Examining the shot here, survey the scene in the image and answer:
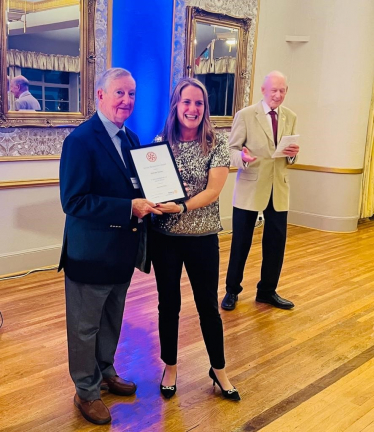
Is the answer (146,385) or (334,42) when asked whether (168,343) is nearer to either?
(146,385)

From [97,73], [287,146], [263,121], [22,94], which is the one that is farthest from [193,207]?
[97,73]

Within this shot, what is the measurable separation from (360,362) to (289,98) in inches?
170

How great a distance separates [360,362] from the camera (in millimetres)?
2979

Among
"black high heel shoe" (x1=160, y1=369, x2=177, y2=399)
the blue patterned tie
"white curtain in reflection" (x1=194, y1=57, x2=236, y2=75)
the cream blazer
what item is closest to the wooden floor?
"black high heel shoe" (x1=160, y1=369, x2=177, y2=399)

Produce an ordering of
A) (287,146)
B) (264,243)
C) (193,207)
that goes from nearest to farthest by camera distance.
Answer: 1. (193,207)
2. (287,146)
3. (264,243)

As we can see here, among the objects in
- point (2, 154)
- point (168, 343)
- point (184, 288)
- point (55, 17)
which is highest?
point (55, 17)

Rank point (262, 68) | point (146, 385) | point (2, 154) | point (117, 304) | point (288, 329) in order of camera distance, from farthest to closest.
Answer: point (262, 68), point (2, 154), point (288, 329), point (146, 385), point (117, 304)

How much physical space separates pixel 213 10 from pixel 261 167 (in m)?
2.58

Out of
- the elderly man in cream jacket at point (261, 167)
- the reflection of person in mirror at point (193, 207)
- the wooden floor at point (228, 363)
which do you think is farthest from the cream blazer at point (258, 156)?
the reflection of person in mirror at point (193, 207)

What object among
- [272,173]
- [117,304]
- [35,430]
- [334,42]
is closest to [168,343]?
[117,304]

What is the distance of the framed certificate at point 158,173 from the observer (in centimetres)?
212

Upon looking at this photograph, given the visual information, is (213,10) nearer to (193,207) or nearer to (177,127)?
(177,127)

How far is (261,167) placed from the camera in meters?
3.57

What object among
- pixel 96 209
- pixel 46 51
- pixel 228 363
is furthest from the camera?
pixel 46 51
